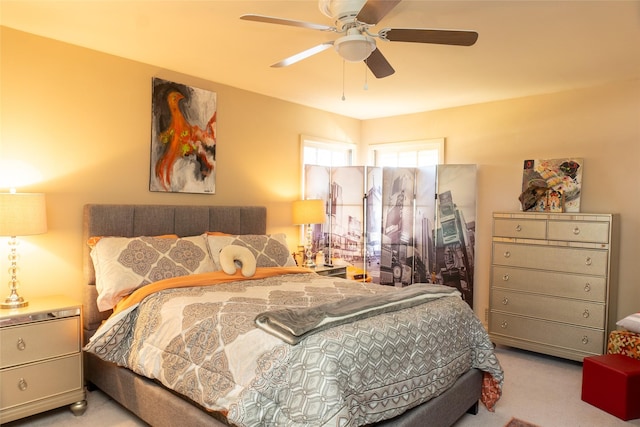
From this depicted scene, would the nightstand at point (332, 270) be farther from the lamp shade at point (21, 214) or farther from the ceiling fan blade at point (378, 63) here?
the lamp shade at point (21, 214)

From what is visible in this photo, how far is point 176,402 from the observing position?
222cm

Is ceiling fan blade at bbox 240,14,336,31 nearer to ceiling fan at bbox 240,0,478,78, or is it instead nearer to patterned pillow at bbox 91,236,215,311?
ceiling fan at bbox 240,0,478,78

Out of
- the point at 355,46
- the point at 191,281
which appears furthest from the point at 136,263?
the point at 355,46

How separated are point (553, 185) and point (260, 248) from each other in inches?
113

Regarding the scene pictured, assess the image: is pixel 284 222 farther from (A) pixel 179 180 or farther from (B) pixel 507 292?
(B) pixel 507 292

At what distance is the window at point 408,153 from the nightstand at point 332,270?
62.3 inches

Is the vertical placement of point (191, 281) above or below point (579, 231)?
below

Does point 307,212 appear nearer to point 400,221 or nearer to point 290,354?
point 400,221

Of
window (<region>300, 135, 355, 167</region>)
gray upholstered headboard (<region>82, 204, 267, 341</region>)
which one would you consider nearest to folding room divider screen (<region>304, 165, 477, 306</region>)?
window (<region>300, 135, 355, 167</region>)

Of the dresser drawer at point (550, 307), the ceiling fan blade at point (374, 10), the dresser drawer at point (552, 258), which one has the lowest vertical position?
the dresser drawer at point (550, 307)

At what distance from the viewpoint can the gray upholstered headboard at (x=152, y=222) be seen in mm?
3064

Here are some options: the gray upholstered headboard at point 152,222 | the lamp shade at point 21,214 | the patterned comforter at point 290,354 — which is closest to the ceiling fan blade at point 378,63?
the patterned comforter at point 290,354

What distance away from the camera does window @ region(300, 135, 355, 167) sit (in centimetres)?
497

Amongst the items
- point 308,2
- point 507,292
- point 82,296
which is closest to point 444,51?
point 308,2
